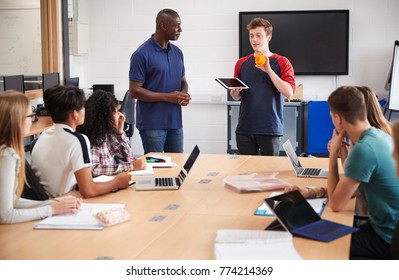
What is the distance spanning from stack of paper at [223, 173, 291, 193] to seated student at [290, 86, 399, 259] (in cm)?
38

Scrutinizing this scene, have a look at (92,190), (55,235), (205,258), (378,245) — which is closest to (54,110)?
(92,190)

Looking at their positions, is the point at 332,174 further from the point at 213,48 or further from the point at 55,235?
the point at 213,48

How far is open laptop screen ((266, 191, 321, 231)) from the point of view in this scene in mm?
2334

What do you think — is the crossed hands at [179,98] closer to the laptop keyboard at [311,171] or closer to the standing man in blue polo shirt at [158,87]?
the standing man in blue polo shirt at [158,87]

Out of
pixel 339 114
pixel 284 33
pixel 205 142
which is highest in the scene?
pixel 284 33

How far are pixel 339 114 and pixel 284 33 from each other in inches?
182

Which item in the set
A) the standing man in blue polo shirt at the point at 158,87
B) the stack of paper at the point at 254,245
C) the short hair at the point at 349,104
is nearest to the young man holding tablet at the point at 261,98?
the standing man in blue polo shirt at the point at 158,87

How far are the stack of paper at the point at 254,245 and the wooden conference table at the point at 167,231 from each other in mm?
50

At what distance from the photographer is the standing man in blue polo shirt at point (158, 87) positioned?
14.7 ft

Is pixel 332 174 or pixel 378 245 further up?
pixel 332 174

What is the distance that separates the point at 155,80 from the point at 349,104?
2.05m

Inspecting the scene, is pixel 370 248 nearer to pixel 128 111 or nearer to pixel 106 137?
pixel 106 137

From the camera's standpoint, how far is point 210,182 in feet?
11.0

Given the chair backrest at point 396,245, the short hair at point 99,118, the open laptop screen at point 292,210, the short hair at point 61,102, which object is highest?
the short hair at point 61,102
